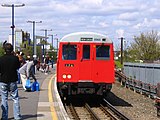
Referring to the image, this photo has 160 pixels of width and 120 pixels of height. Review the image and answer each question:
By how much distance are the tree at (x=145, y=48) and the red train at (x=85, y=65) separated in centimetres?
4448

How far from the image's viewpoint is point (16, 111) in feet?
34.9

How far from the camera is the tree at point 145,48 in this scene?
65.3 meters

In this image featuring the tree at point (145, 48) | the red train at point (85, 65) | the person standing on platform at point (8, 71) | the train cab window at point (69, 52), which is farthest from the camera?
the tree at point (145, 48)

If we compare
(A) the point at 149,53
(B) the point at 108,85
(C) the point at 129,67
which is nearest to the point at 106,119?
(B) the point at 108,85

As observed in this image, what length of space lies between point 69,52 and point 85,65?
0.92 m

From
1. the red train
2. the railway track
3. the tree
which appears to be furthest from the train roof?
the tree

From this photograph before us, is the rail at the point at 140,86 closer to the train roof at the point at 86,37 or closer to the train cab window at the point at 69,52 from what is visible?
the train roof at the point at 86,37

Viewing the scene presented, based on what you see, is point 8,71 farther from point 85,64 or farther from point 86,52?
point 86,52

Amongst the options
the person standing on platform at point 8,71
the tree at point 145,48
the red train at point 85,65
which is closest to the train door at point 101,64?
the red train at point 85,65

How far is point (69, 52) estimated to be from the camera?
65.0 feet

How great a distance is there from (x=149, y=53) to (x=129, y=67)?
25.6 metres

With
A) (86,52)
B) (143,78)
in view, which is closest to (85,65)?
(86,52)

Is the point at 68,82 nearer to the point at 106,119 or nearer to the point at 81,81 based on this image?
the point at 81,81

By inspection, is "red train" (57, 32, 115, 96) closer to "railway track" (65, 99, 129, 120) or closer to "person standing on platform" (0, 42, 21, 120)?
"railway track" (65, 99, 129, 120)
